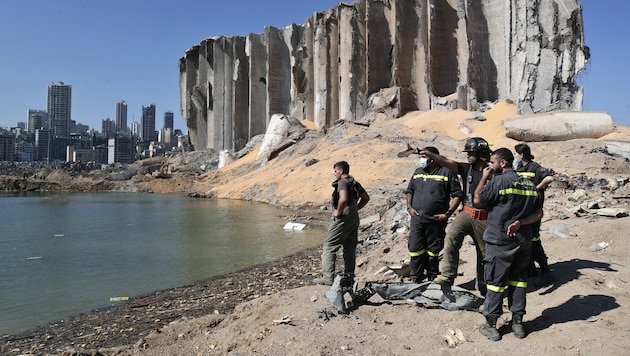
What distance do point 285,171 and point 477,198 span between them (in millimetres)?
21001

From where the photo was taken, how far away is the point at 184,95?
54.9 metres

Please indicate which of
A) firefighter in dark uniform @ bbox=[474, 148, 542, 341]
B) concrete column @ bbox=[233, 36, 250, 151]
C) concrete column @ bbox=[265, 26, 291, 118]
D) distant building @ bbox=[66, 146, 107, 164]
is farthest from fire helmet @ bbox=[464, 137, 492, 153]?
distant building @ bbox=[66, 146, 107, 164]

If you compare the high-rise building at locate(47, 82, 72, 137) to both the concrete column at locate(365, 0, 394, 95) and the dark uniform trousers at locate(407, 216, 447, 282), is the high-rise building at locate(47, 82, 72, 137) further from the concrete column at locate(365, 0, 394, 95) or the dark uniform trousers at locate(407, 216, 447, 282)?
the dark uniform trousers at locate(407, 216, 447, 282)

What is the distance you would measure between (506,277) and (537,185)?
4.97ft

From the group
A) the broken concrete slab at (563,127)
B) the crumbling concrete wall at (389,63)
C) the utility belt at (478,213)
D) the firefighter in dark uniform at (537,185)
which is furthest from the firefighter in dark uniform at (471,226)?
the crumbling concrete wall at (389,63)

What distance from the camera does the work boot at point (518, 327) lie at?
11.6 ft

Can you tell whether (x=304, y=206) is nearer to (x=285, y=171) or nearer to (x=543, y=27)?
(x=285, y=171)

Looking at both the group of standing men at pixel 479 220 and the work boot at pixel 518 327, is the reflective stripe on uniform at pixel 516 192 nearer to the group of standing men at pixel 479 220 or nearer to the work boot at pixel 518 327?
the group of standing men at pixel 479 220

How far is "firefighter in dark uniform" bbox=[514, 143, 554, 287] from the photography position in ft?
14.8

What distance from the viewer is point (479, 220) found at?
176 inches

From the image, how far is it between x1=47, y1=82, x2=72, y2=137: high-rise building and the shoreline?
651 feet

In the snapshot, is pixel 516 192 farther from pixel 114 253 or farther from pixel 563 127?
pixel 563 127

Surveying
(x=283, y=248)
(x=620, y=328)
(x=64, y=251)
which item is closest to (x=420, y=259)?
(x=620, y=328)

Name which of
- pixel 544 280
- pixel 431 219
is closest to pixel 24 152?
pixel 431 219
